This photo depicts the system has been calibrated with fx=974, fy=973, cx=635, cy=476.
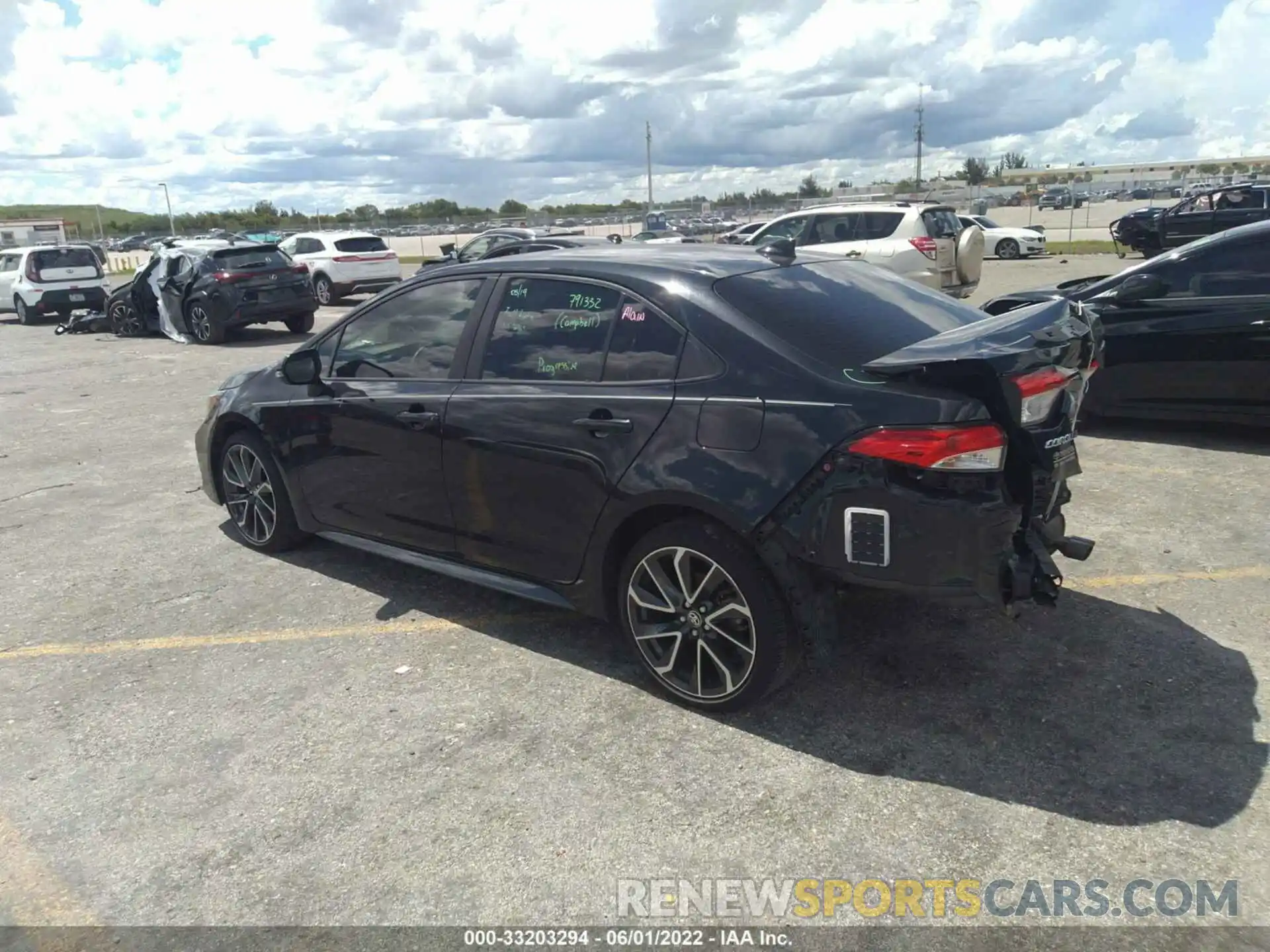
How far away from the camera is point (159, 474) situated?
7.65m

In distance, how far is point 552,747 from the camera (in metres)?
3.54

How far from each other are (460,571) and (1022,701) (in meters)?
2.42

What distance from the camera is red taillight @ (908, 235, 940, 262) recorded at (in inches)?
535

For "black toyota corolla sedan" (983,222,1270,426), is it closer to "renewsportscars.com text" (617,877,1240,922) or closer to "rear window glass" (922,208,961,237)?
"renewsportscars.com text" (617,877,1240,922)

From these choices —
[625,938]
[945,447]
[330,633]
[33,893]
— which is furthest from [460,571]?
[945,447]

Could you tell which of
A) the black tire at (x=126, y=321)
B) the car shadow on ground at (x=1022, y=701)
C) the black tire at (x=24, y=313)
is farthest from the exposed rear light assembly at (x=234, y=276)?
the car shadow on ground at (x=1022, y=701)

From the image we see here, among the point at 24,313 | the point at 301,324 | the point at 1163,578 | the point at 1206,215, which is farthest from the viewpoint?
the point at 24,313

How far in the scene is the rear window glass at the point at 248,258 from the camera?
51.9 ft

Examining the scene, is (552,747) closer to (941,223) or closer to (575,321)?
(575,321)

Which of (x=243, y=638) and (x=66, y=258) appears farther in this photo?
(x=66, y=258)

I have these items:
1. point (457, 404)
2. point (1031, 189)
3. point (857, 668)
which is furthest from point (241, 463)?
point (1031, 189)

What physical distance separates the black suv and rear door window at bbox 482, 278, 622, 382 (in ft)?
42.5

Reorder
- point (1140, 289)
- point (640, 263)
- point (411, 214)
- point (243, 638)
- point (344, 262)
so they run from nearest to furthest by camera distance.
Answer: point (640, 263)
point (243, 638)
point (1140, 289)
point (344, 262)
point (411, 214)

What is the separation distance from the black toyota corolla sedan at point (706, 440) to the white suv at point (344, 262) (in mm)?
17615
